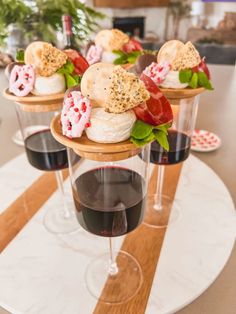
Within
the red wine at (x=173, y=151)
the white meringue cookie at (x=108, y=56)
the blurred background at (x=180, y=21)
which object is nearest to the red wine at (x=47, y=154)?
the red wine at (x=173, y=151)

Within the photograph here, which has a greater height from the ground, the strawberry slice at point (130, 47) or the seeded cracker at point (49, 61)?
the seeded cracker at point (49, 61)

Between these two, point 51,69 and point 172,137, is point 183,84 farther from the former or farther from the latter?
point 51,69

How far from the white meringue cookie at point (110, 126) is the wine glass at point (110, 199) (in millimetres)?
51

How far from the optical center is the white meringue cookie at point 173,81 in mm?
715

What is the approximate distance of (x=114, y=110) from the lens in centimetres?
49

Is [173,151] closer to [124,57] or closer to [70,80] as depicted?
[70,80]

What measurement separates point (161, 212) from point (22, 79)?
554mm

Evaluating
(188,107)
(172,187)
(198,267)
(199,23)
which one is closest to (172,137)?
(188,107)

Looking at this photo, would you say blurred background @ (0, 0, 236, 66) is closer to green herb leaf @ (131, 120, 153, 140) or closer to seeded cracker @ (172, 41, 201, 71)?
seeded cracker @ (172, 41, 201, 71)

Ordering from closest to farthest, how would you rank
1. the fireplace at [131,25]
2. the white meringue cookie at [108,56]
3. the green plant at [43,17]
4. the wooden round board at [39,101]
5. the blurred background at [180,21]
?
1. the wooden round board at [39,101]
2. the white meringue cookie at [108,56]
3. the green plant at [43,17]
4. the blurred background at [180,21]
5. the fireplace at [131,25]

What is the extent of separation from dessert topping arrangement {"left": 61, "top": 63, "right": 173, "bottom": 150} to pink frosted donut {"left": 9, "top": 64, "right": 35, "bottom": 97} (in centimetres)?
21

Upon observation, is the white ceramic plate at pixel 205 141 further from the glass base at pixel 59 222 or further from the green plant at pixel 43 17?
the green plant at pixel 43 17

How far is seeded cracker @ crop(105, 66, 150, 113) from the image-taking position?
48cm

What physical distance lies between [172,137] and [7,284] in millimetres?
561
